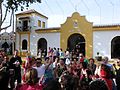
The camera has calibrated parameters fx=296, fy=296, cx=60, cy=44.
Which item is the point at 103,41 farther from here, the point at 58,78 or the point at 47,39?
the point at 58,78

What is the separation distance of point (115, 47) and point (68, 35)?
531 cm

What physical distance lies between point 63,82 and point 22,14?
3209 cm

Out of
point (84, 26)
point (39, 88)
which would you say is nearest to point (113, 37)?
point (84, 26)

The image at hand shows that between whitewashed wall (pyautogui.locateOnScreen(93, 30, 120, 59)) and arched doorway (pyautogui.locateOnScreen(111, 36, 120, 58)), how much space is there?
0.41 meters

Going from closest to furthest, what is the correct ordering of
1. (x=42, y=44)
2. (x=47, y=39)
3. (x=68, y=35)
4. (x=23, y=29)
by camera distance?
1. (x=68, y=35)
2. (x=47, y=39)
3. (x=42, y=44)
4. (x=23, y=29)

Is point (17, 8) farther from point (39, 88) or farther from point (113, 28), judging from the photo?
point (39, 88)

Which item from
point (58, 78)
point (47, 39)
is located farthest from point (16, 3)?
point (58, 78)

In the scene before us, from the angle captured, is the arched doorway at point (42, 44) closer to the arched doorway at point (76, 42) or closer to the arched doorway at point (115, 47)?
the arched doorway at point (76, 42)

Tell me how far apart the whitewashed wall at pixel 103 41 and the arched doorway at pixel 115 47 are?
406mm

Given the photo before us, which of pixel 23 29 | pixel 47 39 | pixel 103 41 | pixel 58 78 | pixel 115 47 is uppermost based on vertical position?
pixel 23 29

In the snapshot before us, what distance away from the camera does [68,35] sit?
3173 centimetres

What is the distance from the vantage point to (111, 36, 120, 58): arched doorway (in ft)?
94.9

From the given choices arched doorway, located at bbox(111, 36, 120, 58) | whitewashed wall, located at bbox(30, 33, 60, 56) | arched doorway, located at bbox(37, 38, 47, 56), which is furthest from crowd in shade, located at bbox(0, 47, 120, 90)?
arched doorway, located at bbox(37, 38, 47, 56)

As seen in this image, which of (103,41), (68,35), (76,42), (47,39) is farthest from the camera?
(47,39)
